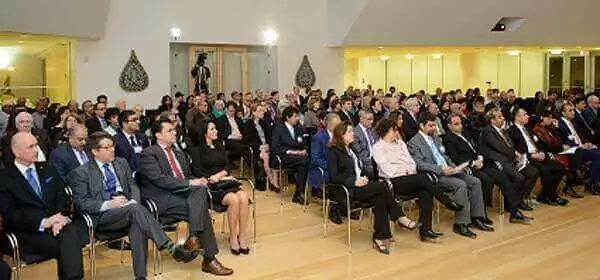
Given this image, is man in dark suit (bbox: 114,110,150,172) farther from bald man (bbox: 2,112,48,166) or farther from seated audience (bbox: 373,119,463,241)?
seated audience (bbox: 373,119,463,241)

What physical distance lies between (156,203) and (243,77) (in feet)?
33.2

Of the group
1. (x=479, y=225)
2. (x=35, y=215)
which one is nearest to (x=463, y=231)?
(x=479, y=225)

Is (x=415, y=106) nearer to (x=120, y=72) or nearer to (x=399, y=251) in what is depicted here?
(x=399, y=251)

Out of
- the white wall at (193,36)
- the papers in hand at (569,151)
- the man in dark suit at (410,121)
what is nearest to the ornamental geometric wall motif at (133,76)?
the white wall at (193,36)

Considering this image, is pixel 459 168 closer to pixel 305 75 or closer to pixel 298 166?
pixel 298 166

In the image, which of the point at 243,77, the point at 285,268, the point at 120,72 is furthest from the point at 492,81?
the point at 285,268

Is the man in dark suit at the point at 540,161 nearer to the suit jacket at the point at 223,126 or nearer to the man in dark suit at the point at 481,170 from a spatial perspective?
the man in dark suit at the point at 481,170

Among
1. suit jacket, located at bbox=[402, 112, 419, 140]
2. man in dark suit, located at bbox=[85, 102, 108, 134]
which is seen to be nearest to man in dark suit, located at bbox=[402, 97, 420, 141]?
suit jacket, located at bbox=[402, 112, 419, 140]

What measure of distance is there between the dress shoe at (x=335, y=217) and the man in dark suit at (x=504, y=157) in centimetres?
186

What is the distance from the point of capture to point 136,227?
4.78 metres

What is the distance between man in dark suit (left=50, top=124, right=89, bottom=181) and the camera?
5.72 meters

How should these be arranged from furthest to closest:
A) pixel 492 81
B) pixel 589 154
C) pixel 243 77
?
1. pixel 492 81
2. pixel 243 77
3. pixel 589 154

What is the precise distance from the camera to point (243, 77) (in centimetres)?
1523

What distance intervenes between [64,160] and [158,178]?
0.98m
